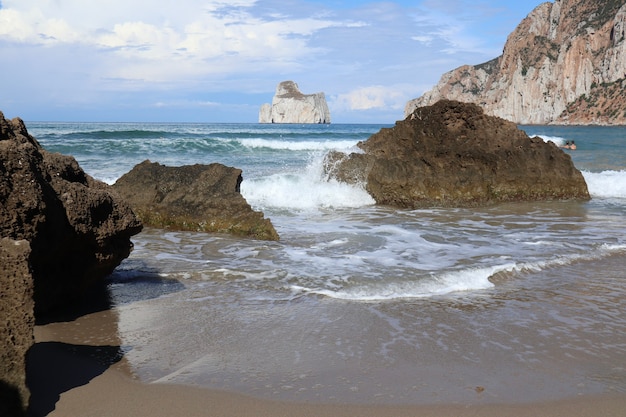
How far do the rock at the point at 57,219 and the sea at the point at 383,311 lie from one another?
478 millimetres

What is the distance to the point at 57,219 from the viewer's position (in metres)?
4.13

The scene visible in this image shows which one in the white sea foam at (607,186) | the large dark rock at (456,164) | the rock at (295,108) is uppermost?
the rock at (295,108)

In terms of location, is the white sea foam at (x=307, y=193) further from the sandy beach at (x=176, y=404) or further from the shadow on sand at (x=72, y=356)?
the sandy beach at (x=176, y=404)

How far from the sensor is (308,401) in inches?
125

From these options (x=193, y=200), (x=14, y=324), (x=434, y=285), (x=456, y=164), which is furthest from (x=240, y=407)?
(x=456, y=164)

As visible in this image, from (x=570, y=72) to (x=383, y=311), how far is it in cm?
12324

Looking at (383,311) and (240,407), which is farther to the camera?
(383,311)

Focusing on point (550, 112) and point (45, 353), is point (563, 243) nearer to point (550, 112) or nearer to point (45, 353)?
point (45, 353)

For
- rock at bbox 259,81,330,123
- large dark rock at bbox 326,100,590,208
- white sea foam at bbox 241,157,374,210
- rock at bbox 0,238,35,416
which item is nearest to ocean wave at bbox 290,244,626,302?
rock at bbox 0,238,35,416

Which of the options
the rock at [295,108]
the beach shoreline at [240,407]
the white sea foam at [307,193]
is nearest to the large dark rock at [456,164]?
the white sea foam at [307,193]

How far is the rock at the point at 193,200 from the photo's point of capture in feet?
27.3

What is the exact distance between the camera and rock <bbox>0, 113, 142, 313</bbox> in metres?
3.72

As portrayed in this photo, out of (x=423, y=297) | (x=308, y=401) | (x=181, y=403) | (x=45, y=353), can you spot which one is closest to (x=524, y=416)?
(x=308, y=401)

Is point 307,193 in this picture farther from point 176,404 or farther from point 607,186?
point 176,404
